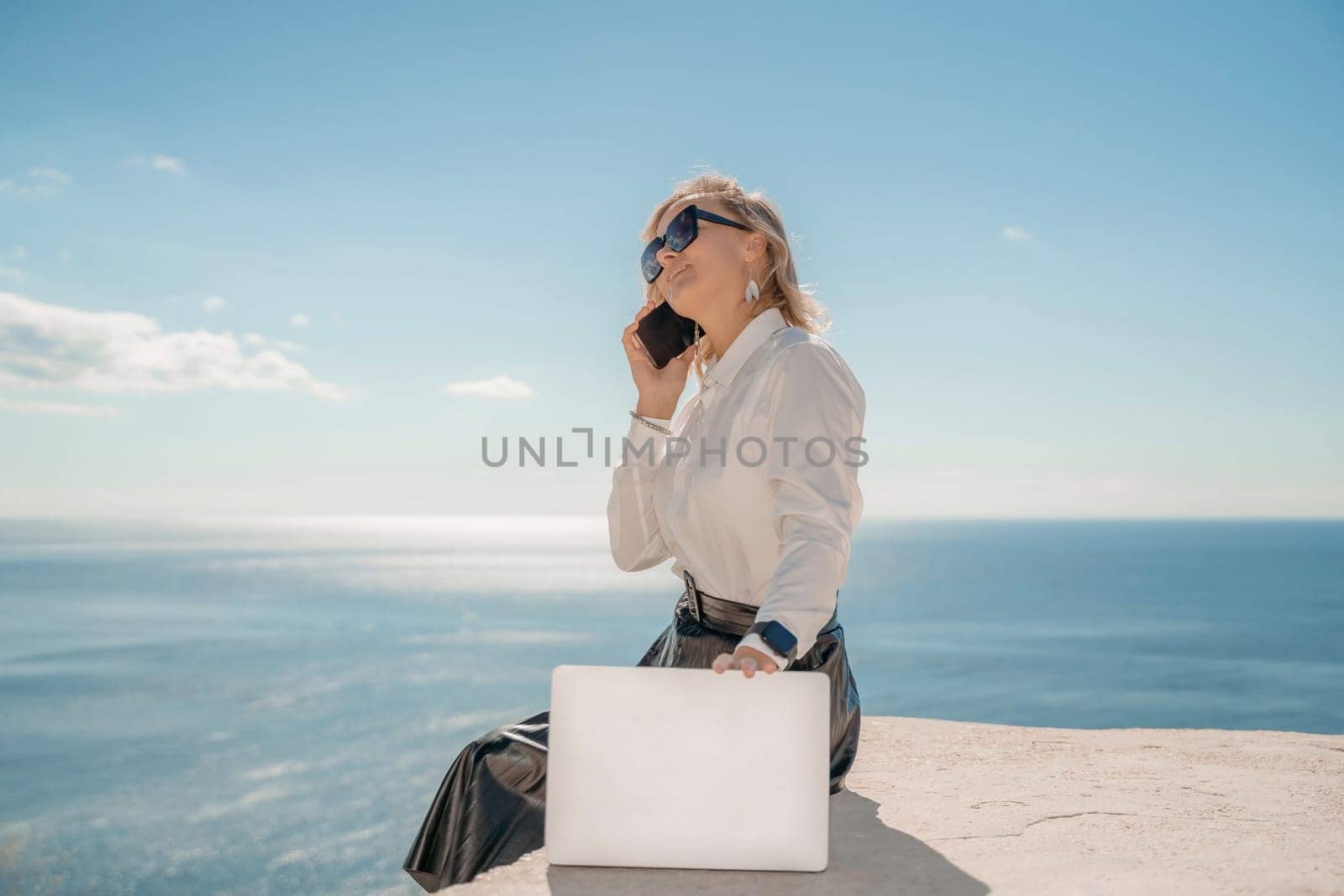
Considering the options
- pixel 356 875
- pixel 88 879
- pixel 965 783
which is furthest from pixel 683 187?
pixel 88 879

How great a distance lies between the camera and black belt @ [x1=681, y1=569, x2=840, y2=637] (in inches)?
93.7

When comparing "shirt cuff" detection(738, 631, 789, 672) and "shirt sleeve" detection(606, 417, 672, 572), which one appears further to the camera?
"shirt sleeve" detection(606, 417, 672, 572)

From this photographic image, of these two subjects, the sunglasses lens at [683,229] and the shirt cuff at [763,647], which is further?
the sunglasses lens at [683,229]

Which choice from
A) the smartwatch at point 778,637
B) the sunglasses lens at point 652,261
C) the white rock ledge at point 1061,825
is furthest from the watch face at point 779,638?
the sunglasses lens at point 652,261

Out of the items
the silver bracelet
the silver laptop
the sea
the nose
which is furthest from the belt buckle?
the sea

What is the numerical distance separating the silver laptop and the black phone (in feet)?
3.71

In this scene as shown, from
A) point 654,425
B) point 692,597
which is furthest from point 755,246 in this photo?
point 692,597

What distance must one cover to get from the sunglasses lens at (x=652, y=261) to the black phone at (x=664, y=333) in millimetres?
97

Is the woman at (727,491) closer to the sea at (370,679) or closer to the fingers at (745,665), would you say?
the fingers at (745,665)

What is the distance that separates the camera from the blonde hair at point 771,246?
265 centimetres

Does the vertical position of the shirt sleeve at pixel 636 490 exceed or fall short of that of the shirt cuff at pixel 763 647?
it exceeds it

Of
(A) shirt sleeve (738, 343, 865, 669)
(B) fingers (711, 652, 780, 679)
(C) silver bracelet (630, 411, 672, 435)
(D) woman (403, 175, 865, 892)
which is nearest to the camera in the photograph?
(B) fingers (711, 652, 780, 679)

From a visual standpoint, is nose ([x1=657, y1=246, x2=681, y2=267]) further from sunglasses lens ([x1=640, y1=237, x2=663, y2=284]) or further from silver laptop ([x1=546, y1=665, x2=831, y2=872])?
silver laptop ([x1=546, y1=665, x2=831, y2=872])

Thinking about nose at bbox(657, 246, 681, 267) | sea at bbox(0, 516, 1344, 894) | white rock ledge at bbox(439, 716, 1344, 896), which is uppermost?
nose at bbox(657, 246, 681, 267)
